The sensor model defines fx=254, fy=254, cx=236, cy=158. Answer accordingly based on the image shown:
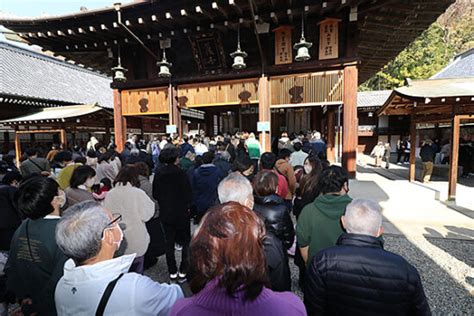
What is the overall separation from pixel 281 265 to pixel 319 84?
6.89 m

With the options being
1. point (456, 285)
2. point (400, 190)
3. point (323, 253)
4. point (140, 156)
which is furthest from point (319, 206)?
point (400, 190)

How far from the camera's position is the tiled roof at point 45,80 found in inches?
647

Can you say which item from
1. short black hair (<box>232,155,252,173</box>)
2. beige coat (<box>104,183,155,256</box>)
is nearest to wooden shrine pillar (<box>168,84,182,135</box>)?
short black hair (<box>232,155,252,173</box>)

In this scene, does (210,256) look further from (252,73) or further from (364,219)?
(252,73)

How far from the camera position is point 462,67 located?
20094 millimetres

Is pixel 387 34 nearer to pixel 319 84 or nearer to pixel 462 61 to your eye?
pixel 319 84

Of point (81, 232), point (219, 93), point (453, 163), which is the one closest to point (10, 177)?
point (81, 232)

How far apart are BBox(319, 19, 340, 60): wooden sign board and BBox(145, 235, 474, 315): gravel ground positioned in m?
5.31

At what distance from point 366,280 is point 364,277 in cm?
2

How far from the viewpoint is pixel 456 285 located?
330 cm

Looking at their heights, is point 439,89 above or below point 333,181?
above

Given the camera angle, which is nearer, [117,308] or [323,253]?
[117,308]

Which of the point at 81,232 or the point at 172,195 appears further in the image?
the point at 172,195

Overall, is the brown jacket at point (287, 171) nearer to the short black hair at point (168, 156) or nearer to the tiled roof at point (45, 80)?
the short black hair at point (168, 156)
